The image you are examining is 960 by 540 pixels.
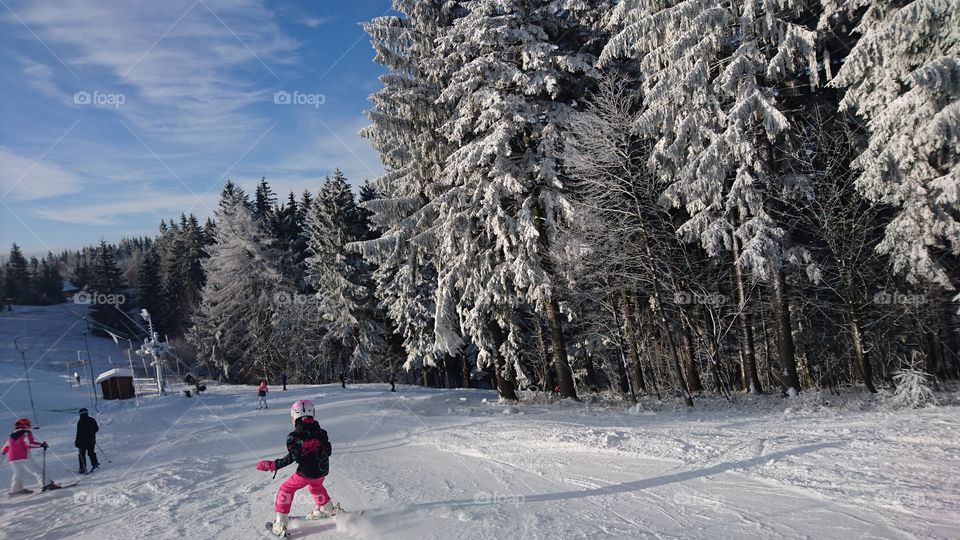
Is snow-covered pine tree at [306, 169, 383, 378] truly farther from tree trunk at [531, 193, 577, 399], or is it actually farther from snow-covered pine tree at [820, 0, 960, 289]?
snow-covered pine tree at [820, 0, 960, 289]

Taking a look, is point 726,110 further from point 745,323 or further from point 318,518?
point 318,518

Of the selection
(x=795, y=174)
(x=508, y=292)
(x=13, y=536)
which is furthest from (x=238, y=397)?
(x=795, y=174)

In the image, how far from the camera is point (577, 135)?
56.4 feet

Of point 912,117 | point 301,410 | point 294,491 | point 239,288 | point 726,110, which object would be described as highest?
point 726,110

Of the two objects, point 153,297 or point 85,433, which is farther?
point 153,297

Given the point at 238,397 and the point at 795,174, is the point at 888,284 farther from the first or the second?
the point at 238,397

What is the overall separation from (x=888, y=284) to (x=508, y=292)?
39.2 feet

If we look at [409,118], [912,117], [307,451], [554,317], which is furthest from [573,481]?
[409,118]

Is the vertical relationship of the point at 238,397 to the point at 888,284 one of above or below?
below

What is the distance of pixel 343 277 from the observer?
124 ft

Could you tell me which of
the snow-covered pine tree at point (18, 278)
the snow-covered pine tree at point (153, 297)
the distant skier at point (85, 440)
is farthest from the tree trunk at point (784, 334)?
the snow-covered pine tree at point (18, 278)

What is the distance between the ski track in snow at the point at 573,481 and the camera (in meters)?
5.73

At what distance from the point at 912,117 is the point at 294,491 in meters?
15.3

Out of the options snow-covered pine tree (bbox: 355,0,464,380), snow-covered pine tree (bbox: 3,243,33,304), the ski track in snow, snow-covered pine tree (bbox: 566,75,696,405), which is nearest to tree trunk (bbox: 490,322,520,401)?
snow-covered pine tree (bbox: 355,0,464,380)
